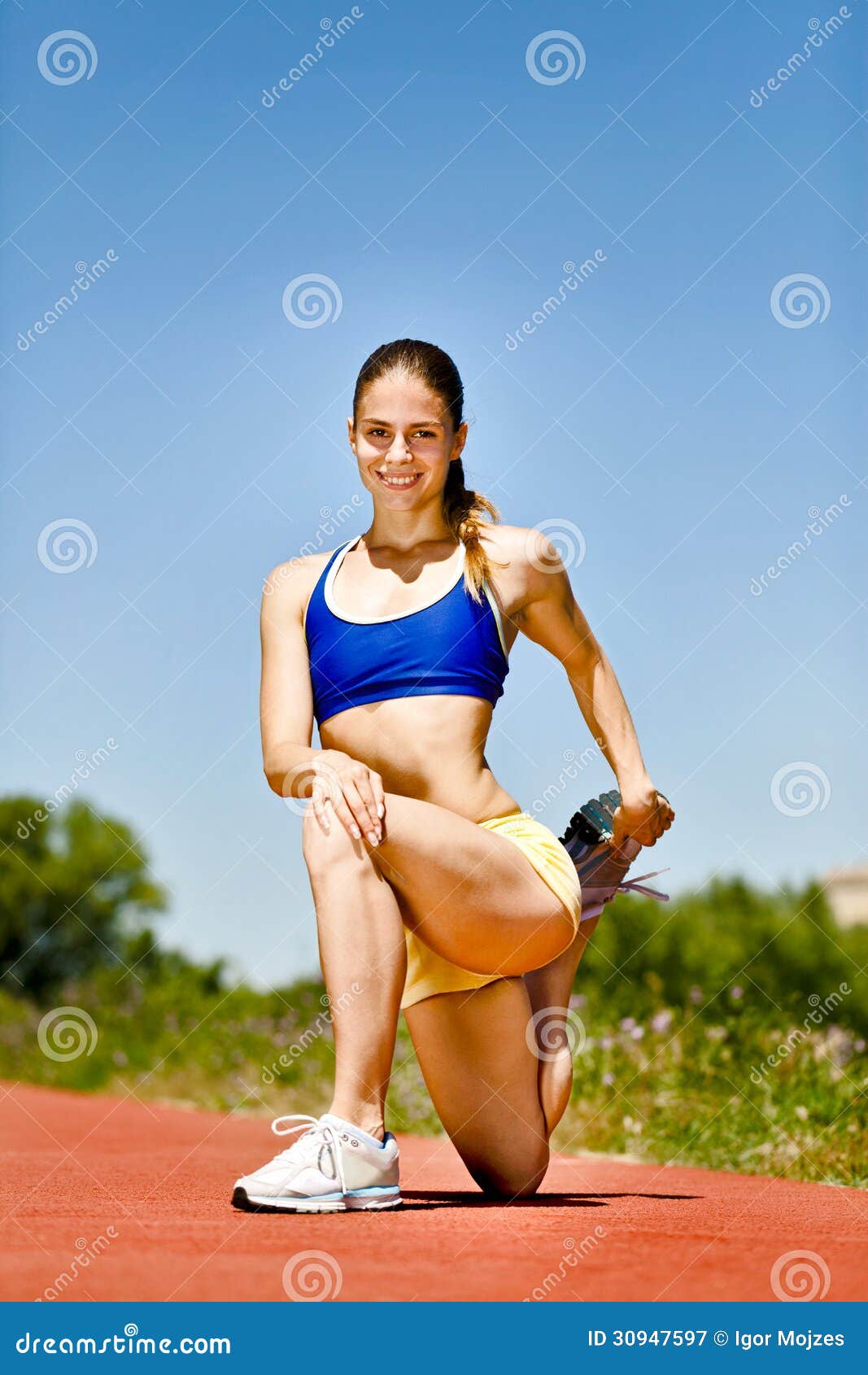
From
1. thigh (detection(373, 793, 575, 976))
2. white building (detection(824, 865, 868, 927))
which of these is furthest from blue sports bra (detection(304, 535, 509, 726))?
white building (detection(824, 865, 868, 927))

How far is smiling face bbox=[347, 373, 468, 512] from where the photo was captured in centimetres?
364

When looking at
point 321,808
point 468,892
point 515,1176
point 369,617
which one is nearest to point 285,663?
point 369,617

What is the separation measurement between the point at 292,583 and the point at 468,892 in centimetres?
94

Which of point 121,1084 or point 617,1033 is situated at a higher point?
point 617,1033

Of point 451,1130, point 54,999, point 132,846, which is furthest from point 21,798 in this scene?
point 451,1130

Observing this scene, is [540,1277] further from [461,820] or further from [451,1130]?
[451,1130]

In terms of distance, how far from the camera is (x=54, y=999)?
810 inches

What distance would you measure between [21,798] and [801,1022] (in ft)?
93.7

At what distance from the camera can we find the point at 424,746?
3.50 metres

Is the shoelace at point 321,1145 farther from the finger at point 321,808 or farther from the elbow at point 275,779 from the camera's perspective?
the elbow at point 275,779

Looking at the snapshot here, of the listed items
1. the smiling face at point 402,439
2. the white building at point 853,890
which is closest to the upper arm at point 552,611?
the smiling face at point 402,439

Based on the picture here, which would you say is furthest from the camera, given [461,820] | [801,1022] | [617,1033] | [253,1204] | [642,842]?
[617,1033]

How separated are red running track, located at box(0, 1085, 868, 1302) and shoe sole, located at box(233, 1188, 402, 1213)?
0.04 metres

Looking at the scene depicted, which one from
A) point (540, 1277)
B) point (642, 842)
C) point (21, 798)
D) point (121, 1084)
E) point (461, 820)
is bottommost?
point (21, 798)
